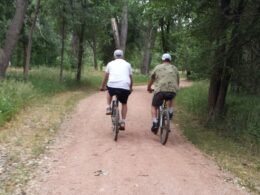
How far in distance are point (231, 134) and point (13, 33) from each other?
11.4 metres

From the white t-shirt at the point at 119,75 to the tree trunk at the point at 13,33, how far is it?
405 inches

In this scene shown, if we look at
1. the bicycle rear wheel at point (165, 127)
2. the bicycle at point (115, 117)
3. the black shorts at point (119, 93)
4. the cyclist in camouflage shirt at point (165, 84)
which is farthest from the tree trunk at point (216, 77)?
the bicycle at point (115, 117)

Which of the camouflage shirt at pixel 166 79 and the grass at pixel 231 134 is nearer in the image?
the grass at pixel 231 134

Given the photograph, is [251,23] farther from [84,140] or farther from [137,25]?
[137,25]

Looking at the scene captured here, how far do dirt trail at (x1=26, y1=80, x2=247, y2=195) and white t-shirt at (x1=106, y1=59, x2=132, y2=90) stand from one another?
1.28 meters

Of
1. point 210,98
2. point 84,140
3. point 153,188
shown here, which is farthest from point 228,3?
point 153,188

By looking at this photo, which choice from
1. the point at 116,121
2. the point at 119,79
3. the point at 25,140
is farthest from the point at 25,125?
the point at 119,79

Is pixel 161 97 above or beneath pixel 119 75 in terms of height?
beneath

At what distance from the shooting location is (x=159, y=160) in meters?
9.71

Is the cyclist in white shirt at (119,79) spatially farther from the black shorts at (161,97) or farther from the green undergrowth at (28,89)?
the green undergrowth at (28,89)

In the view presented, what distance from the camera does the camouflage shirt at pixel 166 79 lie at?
11.9 metres

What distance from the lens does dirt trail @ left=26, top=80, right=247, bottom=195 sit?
780 cm

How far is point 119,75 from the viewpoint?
11.9m

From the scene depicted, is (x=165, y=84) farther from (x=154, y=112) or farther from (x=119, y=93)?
(x=119, y=93)
